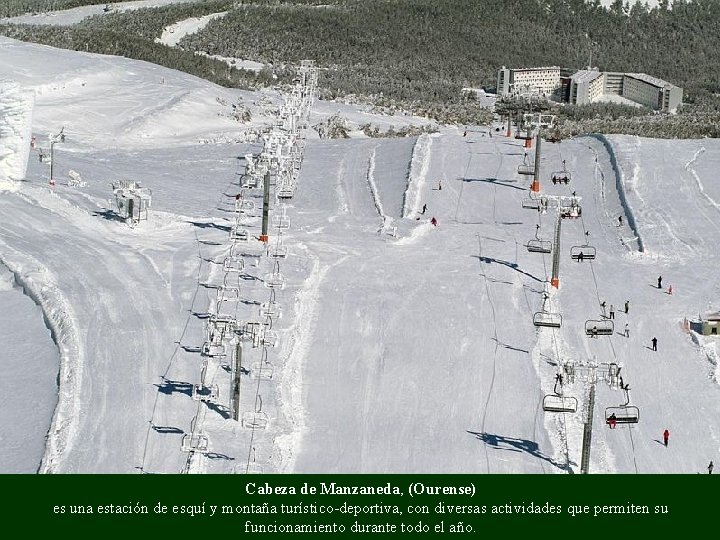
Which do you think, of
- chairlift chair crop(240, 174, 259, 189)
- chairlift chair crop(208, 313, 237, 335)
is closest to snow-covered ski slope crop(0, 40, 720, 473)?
chairlift chair crop(208, 313, 237, 335)

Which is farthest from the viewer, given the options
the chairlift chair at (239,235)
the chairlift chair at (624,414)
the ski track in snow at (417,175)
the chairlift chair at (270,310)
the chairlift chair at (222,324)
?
the ski track in snow at (417,175)

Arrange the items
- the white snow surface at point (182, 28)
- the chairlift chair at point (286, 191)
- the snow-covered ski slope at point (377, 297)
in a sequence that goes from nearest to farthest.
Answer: the snow-covered ski slope at point (377, 297), the chairlift chair at point (286, 191), the white snow surface at point (182, 28)

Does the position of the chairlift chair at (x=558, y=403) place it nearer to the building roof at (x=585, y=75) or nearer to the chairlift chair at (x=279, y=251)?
the chairlift chair at (x=279, y=251)

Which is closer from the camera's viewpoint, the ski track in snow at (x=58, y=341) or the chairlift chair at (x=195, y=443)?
the chairlift chair at (x=195, y=443)

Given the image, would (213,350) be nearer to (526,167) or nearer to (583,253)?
(583,253)

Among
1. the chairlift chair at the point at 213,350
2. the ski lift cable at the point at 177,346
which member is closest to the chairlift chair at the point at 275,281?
the ski lift cable at the point at 177,346

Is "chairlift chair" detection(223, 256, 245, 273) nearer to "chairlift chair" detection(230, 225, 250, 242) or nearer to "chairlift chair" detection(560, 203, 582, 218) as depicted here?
"chairlift chair" detection(230, 225, 250, 242)

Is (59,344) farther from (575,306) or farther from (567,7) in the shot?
(567,7)
